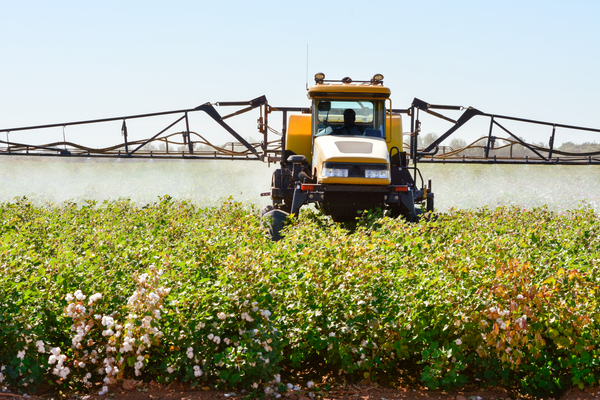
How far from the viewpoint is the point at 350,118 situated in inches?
389

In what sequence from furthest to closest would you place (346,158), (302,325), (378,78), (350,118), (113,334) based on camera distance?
1. (378,78)
2. (350,118)
3. (346,158)
4. (302,325)
5. (113,334)

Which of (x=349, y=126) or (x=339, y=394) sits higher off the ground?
(x=349, y=126)

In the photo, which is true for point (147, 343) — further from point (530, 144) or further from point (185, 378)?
point (530, 144)

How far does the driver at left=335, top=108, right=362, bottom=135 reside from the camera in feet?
32.2

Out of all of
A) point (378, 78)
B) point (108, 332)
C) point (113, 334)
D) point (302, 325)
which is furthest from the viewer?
point (378, 78)

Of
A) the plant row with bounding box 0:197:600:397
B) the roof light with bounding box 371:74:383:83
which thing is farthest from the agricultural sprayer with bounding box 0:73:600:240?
the plant row with bounding box 0:197:600:397

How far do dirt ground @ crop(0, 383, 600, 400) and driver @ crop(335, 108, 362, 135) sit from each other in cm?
602

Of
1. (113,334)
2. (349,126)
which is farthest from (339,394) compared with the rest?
(349,126)

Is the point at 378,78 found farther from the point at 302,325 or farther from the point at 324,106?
the point at 302,325

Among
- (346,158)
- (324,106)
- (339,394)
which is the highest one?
(324,106)

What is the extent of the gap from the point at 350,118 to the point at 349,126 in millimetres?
142

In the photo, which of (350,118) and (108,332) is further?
(350,118)

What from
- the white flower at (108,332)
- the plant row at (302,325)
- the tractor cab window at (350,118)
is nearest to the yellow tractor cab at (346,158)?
the tractor cab window at (350,118)

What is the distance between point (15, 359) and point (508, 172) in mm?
14321
